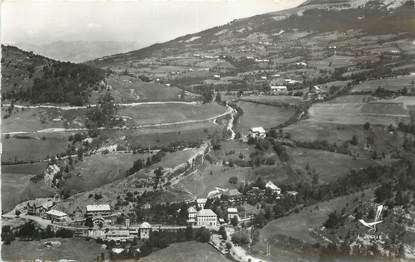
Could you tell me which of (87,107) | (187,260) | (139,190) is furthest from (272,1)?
(87,107)

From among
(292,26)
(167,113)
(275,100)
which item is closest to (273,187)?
(167,113)

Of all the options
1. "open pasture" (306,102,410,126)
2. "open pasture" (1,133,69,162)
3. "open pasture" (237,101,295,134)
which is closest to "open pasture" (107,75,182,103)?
"open pasture" (237,101,295,134)

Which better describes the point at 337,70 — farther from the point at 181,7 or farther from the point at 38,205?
the point at 38,205

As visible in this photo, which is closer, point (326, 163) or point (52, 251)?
point (52, 251)

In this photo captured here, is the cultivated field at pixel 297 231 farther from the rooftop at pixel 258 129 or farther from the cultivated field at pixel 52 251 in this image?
the rooftop at pixel 258 129

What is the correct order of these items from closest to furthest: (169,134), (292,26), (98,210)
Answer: (98,210)
(169,134)
(292,26)

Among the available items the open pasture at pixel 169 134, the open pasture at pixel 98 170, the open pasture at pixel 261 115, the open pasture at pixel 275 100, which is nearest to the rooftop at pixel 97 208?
the open pasture at pixel 98 170

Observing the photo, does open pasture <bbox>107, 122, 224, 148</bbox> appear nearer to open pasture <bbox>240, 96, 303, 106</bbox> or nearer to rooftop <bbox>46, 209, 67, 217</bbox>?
open pasture <bbox>240, 96, 303, 106</bbox>

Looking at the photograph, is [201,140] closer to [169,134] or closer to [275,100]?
[169,134]
